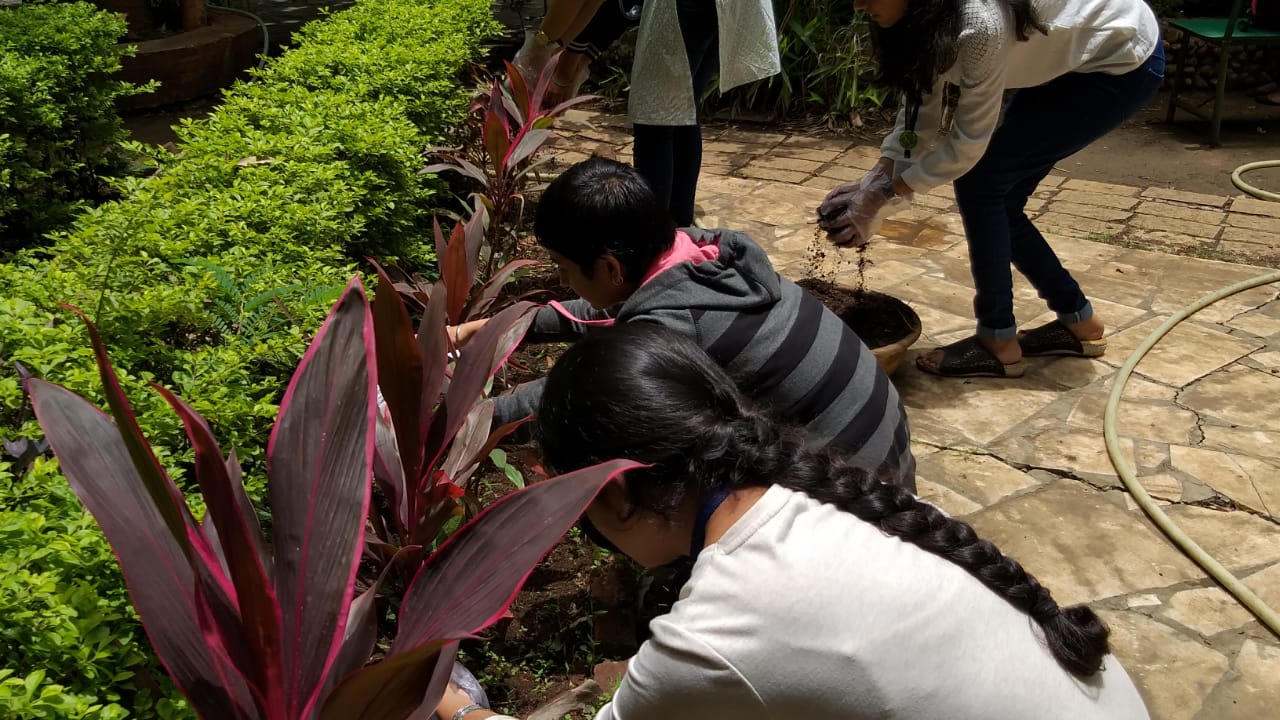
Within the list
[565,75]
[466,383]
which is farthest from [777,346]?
[565,75]

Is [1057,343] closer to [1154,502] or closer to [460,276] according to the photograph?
[1154,502]

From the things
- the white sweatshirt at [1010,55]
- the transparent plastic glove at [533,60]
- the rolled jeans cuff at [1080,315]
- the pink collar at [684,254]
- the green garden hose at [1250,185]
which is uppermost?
the white sweatshirt at [1010,55]

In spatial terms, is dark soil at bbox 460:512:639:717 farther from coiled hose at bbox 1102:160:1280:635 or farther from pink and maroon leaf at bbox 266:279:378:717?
coiled hose at bbox 1102:160:1280:635

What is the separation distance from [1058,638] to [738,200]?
4.01 m

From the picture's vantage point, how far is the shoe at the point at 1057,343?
3428 millimetres

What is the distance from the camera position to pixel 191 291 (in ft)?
6.10

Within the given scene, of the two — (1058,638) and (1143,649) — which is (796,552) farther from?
(1143,649)

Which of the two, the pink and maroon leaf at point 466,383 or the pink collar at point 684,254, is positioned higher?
the pink collar at point 684,254

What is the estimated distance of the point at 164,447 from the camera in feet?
4.91

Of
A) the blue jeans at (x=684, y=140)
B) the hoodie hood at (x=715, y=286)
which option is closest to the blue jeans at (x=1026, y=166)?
the blue jeans at (x=684, y=140)

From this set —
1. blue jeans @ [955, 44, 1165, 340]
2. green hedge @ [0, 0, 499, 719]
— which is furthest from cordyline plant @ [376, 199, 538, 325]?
blue jeans @ [955, 44, 1165, 340]

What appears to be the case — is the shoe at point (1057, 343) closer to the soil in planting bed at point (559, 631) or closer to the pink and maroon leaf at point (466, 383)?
the soil in planting bed at point (559, 631)

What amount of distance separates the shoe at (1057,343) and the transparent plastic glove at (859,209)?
0.79m

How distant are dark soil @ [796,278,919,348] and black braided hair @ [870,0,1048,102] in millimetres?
717
